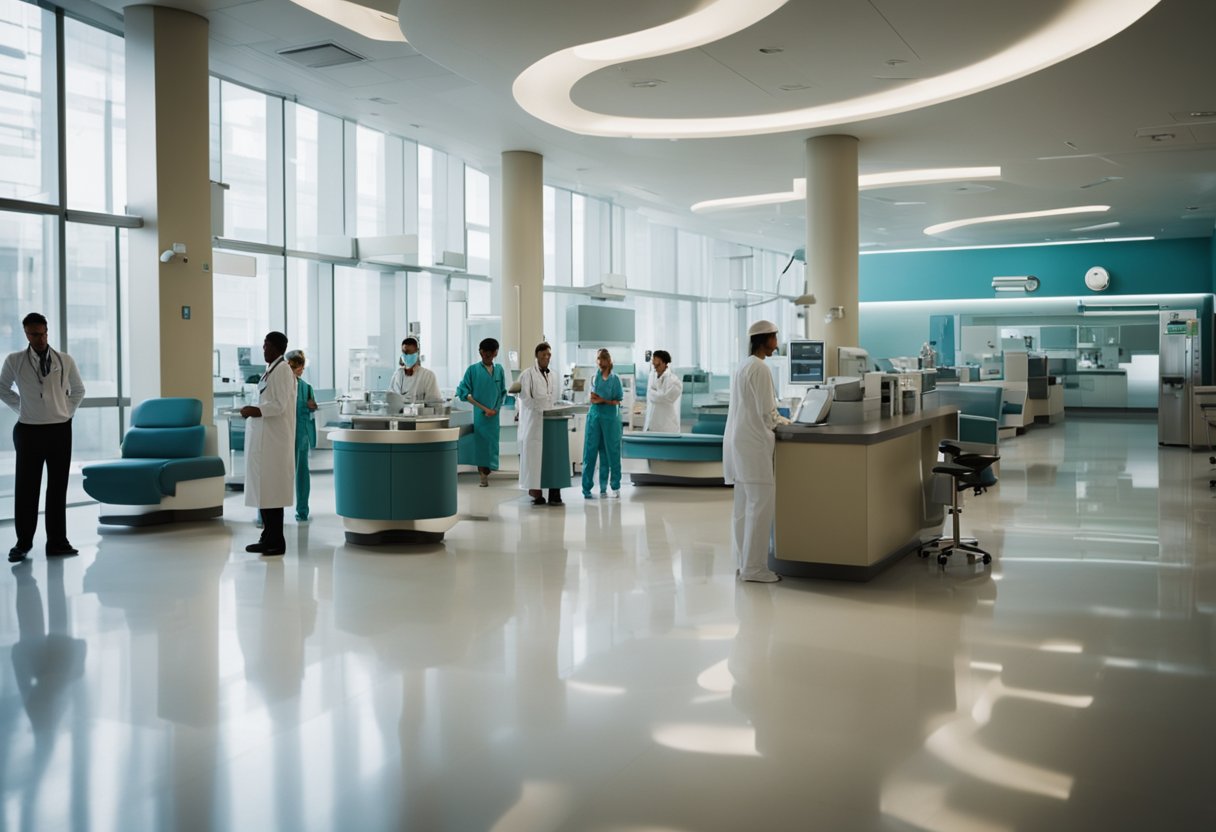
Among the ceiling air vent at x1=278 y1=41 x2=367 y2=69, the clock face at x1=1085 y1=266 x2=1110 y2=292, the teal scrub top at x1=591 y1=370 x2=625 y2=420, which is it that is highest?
the ceiling air vent at x1=278 y1=41 x2=367 y2=69

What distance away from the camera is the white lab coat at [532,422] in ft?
30.0

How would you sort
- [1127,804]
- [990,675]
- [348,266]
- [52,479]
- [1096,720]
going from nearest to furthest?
[1127,804]
[1096,720]
[990,675]
[52,479]
[348,266]

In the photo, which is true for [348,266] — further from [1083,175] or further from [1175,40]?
[1083,175]

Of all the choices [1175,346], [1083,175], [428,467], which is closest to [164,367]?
[428,467]

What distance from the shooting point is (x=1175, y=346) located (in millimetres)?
14922

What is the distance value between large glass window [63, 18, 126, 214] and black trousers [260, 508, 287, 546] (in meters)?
4.09

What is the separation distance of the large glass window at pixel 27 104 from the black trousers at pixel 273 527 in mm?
4043

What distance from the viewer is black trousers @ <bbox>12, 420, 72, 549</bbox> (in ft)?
21.8

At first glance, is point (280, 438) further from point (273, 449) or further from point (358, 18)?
point (358, 18)

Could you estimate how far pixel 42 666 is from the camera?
427cm

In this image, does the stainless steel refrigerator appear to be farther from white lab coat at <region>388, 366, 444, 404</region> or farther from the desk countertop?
white lab coat at <region>388, 366, 444, 404</region>

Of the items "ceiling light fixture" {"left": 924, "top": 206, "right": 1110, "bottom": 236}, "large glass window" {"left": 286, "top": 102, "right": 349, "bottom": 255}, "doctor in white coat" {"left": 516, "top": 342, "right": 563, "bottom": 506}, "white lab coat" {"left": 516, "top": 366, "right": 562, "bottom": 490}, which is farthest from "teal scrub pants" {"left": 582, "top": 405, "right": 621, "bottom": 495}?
"ceiling light fixture" {"left": 924, "top": 206, "right": 1110, "bottom": 236}

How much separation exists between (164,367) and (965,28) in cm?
709

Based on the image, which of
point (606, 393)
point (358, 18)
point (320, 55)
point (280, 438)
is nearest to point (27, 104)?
point (320, 55)
